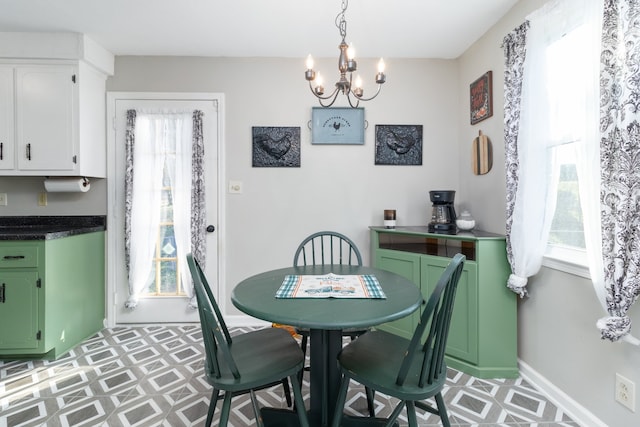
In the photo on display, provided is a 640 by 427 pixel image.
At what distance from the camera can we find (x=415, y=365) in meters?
1.33

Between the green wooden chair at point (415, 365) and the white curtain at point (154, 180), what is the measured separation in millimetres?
2045

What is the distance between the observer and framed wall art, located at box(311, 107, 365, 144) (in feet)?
9.46

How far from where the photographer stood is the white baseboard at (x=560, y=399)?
1590 millimetres

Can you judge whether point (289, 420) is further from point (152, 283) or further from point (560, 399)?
point (152, 283)

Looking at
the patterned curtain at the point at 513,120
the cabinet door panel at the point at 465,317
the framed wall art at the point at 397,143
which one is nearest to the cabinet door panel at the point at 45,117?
the framed wall art at the point at 397,143

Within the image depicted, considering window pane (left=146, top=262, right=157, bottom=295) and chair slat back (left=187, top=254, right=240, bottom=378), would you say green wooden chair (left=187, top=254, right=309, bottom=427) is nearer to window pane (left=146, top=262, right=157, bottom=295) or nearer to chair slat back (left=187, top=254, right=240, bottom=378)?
chair slat back (left=187, top=254, right=240, bottom=378)

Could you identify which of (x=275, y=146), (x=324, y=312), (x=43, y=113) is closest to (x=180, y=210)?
(x=275, y=146)

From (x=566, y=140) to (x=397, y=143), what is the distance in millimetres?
1386

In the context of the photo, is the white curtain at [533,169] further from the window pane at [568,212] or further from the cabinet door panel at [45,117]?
the cabinet door panel at [45,117]

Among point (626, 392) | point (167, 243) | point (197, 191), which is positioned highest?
point (197, 191)

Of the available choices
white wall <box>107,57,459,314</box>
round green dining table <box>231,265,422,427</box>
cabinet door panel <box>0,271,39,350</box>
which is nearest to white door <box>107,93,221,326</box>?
white wall <box>107,57,459,314</box>

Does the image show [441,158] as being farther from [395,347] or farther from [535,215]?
[395,347]

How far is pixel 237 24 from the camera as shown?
2359 millimetres

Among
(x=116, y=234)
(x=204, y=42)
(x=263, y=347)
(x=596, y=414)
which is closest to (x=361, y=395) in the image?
(x=263, y=347)
